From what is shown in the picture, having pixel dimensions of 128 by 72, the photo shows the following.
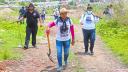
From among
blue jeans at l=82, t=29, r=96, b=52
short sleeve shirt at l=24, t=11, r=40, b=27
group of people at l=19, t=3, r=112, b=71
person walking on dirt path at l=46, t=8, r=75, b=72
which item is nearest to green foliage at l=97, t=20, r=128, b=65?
blue jeans at l=82, t=29, r=96, b=52

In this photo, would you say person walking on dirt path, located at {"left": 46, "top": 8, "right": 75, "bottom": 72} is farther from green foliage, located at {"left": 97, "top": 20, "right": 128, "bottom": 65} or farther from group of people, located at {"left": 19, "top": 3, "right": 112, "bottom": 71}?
green foliage, located at {"left": 97, "top": 20, "right": 128, "bottom": 65}

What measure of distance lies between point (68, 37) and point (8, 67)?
205 cm

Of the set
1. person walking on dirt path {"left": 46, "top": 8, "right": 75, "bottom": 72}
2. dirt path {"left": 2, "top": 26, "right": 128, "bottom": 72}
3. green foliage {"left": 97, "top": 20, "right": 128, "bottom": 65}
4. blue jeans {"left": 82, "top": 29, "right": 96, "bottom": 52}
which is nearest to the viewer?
person walking on dirt path {"left": 46, "top": 8, "right": 75, "bottom": 72}

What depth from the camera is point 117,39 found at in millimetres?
21781

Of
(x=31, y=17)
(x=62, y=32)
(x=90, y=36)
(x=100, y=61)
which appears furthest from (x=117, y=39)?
(x=62, y=32)

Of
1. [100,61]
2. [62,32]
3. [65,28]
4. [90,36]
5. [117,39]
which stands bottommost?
[117,39]

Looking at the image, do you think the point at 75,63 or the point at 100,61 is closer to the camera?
the point at 75,63

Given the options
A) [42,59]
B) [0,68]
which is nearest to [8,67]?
[0,68]

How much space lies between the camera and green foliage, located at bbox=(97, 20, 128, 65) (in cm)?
1618

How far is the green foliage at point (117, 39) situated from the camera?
1618cm

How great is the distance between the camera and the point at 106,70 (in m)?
12.6

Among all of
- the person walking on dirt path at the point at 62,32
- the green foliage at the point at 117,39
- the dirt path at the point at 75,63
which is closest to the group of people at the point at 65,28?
the person walking on dirt path at the point at 62,32

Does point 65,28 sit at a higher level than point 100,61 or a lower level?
higher

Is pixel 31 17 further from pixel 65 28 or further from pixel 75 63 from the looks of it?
pixel 65 28
